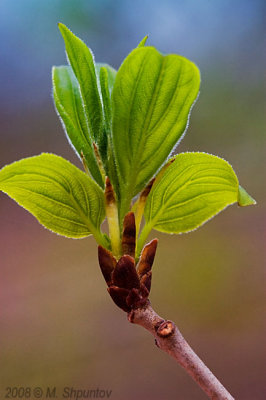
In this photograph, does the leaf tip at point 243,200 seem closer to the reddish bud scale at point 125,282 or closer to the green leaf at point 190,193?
the green leaf at point 190,193

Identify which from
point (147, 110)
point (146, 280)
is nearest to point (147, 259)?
point (146, 280)

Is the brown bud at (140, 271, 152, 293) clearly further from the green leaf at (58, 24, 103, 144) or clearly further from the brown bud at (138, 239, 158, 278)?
the green leaf at (58, 24, 103, 144)

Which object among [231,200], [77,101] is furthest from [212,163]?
[77,101]

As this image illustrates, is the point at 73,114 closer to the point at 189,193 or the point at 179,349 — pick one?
the point at 189,193

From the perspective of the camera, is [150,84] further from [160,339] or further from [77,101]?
[160,339]

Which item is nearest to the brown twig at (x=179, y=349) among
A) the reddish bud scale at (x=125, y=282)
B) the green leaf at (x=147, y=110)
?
the reddish bud scale at (x=125, y=282)

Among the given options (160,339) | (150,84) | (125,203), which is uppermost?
(150,84)

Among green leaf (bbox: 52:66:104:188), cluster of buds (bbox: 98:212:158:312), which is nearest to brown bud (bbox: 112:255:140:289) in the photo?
cluster of buds (bbox: 98:212:158:312)
